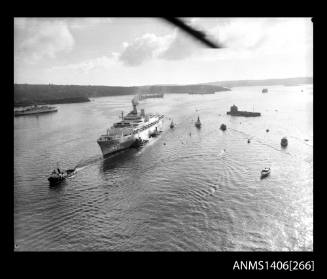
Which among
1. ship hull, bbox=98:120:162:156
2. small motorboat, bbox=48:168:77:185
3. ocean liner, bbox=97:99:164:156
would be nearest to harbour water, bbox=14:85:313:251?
small motorboat, bbox=48:168:77:185

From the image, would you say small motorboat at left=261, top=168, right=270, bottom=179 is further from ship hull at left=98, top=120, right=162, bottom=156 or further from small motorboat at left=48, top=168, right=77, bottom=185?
ship hull at left=98, top=120, right=162, bottom=156

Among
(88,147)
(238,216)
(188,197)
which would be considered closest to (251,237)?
(238,216)

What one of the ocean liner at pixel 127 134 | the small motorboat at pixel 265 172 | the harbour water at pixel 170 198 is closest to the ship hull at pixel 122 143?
the ocean liner at pixel 127 134

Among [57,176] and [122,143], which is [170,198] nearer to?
[57,176]

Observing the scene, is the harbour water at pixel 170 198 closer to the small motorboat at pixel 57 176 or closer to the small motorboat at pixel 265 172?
the small motorboat at pixel 265 172

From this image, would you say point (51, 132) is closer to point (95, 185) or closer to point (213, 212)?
point (95, 185)
